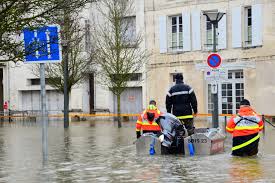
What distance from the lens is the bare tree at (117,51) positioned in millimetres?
31672

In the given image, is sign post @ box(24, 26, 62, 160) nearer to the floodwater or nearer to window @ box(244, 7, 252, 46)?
the floodwater

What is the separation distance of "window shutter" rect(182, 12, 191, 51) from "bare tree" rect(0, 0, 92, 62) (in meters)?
24.6

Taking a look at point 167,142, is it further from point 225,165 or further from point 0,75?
point 0,75

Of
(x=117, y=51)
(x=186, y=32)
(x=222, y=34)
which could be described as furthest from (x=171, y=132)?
(x=186, y=32)

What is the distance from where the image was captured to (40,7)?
10.8 m

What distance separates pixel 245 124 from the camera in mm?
14234

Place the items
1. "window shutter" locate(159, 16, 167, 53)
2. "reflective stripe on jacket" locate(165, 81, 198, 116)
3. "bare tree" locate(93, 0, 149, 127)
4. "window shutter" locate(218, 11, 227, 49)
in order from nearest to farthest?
"reflective stripe on jacket" locate(165, 81, 198, 116) < "bare tree" locate(93, 0, 149, 127) < "window shutter" locate(218, 11, 227, 49) < "window shutter" locate(159, 16, 167, 53)

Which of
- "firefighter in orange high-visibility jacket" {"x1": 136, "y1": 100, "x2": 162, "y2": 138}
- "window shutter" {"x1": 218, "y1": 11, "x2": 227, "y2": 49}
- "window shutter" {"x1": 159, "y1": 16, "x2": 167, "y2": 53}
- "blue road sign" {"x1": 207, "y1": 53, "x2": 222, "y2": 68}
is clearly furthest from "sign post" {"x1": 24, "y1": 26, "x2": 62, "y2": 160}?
"window shutter" {"x1": 159, "y1": 16, "x2": 167, "y2": 53}

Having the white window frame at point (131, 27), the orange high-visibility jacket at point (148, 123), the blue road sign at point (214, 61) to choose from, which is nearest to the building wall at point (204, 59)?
the white window frame at point (131, 27)

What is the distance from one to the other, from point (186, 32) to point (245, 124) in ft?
71.8

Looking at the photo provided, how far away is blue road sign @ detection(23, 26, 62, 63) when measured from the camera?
34.7ft

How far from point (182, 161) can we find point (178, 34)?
23634 millimetres

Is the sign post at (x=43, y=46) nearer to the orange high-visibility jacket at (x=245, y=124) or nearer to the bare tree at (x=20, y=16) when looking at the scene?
the bare tree at (x=20, y=16)

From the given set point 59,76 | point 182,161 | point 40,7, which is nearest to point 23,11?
point 40,7
